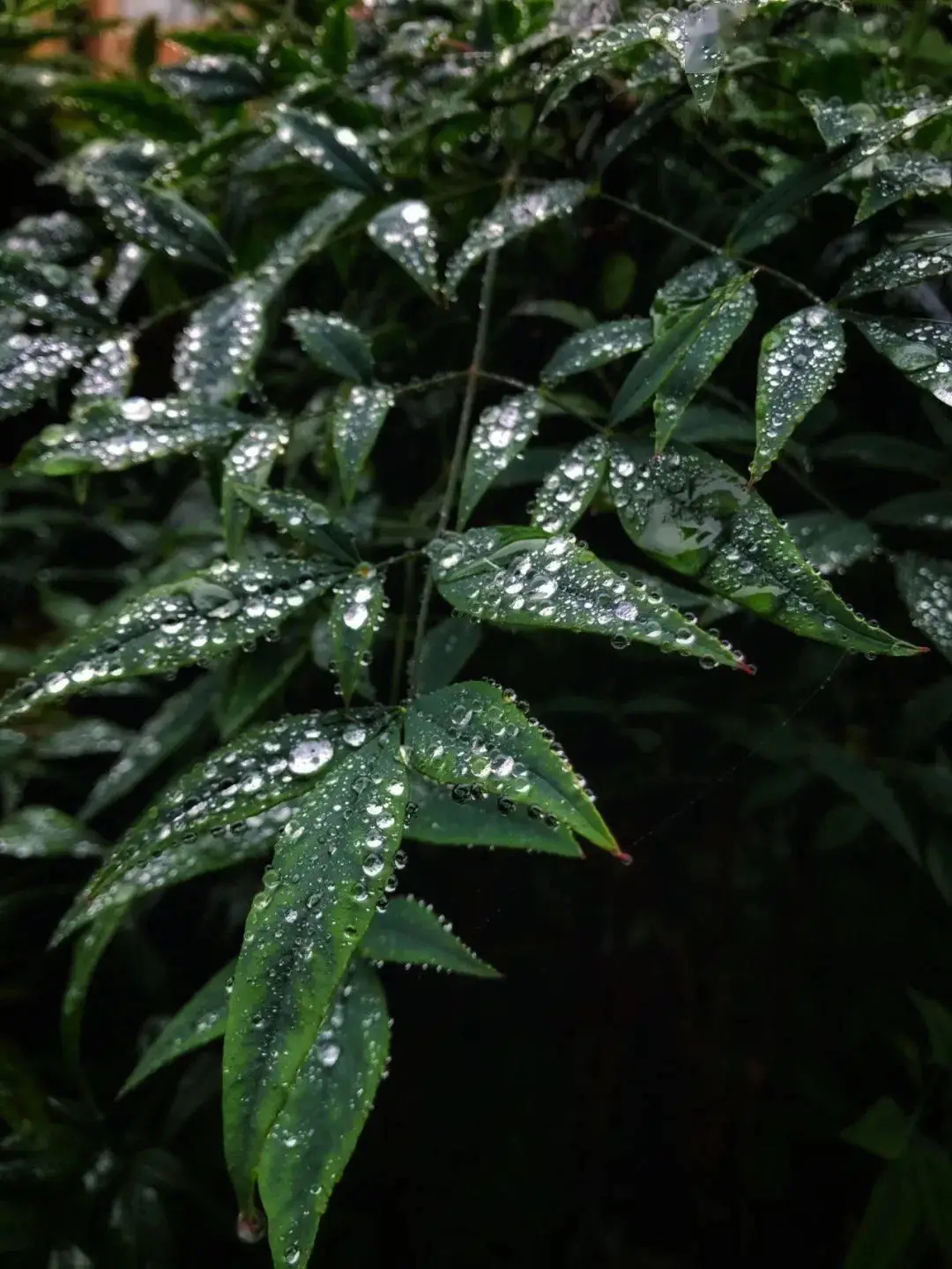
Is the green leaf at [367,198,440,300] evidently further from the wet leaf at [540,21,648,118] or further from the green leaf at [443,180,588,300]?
the wet leaf at [540,21,648,118]

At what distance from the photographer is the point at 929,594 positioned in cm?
50

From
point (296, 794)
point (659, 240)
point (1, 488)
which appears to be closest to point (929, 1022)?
point (296, 794)

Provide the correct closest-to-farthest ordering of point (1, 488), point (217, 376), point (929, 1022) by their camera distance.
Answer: point (929, 1022), point (217, 376), point (1, 488)

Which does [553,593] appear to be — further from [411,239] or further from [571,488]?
[411,239]

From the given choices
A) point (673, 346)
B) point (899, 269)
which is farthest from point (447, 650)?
point (899, 269)

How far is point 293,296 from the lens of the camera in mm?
863

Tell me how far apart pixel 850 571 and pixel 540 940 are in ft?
1.10

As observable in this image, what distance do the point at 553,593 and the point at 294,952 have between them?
0.17m

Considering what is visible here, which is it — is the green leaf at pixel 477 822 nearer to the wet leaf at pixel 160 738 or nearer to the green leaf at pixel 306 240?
the wet leaf at pixel 160 738

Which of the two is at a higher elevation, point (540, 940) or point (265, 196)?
point (265, 196)

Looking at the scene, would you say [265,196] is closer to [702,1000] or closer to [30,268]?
[30,268]

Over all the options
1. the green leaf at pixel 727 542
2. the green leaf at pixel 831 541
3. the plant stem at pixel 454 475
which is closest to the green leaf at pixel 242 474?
the plant stem at pixel 454 475

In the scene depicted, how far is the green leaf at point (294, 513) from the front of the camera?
51 centimetres

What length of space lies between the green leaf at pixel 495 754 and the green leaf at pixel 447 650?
0.12 m
